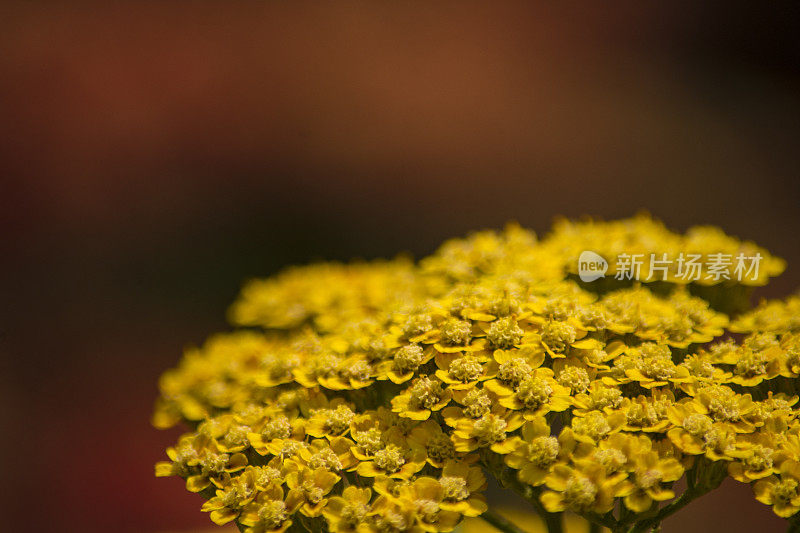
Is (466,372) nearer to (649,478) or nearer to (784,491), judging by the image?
(649,478)

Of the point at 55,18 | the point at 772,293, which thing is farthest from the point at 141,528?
the point at 772,293

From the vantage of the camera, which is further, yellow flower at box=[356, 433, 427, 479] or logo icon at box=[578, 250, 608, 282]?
logo icon at box=[578, 250, 608, 282]

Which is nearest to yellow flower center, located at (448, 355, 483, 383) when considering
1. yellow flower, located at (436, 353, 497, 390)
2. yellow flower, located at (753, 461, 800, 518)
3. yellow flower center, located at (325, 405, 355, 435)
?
yellow flower, located at (436, 353, 497, 390)

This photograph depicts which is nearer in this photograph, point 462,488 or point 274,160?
point 462,488

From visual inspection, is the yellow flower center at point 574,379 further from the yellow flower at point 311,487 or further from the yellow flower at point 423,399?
the yellow flower at point 311,487

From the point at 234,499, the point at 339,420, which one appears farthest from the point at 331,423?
the point at 234,499

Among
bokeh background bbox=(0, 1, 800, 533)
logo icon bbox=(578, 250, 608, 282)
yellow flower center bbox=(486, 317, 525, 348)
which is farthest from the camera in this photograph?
bokeh background bbox=(0, 1, 800, 533)

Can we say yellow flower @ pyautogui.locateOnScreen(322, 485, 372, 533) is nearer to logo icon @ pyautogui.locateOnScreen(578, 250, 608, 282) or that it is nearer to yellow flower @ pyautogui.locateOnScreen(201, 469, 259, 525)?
yellow flower @ pyautogui.locateOnScreen(201, 469, 259, 525)

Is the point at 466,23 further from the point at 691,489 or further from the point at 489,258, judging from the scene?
the point at 691,489
